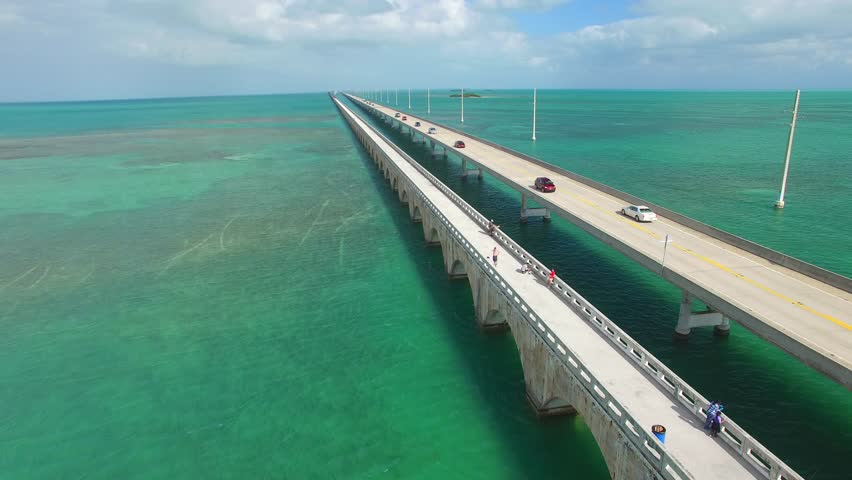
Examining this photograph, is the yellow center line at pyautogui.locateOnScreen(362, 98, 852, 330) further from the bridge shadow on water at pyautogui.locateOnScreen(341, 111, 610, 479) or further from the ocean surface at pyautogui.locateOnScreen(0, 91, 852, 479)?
the bridge shadow on water at pyautogui.locateOnScreen(341, 111, 610, 479)

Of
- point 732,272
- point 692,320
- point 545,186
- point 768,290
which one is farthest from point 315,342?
point 545,186

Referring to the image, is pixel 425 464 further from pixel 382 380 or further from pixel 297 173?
pixel 297 173

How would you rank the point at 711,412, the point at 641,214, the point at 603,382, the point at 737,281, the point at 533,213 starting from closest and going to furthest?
the point at 711,412 < the point at 603,382 < the point at 737,281 < the point at 641,214 < the point at 533,213

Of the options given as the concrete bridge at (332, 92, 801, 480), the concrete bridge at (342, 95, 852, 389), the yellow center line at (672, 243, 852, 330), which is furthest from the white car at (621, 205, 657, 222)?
the concrete bridge at (332, 92, 801, 480)

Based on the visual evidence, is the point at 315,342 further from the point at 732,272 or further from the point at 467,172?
the point at 467,172

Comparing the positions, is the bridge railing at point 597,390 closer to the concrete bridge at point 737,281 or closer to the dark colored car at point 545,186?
the concrete bridge at point 737,281

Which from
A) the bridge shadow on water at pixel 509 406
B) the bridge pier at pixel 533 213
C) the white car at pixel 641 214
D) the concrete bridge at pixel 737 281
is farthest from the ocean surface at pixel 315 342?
the white car at pixel 641 214

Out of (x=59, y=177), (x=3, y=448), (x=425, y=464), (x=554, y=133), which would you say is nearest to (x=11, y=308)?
(x=3, y=448)

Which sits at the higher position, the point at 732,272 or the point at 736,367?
the point at 732,272
